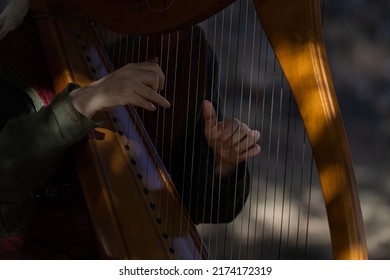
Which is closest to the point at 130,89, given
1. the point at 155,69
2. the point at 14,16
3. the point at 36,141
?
the point at 155,69

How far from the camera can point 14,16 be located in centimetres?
161

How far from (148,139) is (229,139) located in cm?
17

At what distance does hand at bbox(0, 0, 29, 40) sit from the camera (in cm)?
161

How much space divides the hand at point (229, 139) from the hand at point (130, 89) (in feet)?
0.52

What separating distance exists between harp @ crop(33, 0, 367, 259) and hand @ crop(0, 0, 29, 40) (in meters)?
0.02

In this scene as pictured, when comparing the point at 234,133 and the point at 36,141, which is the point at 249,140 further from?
the point at 36,141

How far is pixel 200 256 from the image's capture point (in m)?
1.44

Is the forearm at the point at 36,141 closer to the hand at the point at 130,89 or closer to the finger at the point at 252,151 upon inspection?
the hand at the point at 130,89

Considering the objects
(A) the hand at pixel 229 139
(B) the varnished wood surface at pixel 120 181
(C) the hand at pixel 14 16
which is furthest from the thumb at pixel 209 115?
(C) the hand at pixel 14 16

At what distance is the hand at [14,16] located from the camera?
1609mm
